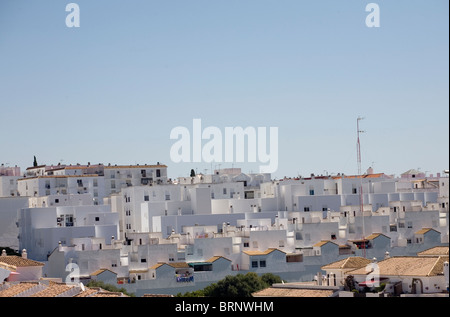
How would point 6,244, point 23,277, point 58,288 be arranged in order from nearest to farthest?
point 58,288 < point 23,277 < point 6,244

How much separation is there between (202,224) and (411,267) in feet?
34.1

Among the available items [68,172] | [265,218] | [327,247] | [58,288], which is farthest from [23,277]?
[68,172]

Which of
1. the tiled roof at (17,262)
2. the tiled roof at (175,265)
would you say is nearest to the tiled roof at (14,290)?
the tiled roof at (17,262)

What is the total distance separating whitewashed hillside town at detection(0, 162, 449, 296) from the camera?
60.2 feet

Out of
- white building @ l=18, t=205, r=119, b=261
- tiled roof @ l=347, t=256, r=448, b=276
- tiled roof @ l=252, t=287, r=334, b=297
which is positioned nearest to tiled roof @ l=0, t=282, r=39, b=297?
tiled roof @ l=252, t=287, r=334, b=297

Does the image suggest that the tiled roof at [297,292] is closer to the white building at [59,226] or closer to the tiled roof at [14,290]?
the tiled roof at [14,290]

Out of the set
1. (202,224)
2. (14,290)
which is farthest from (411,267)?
(202,224)

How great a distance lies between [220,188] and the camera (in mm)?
24594

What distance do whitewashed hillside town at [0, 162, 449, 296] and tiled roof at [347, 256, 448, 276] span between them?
65.4 inches

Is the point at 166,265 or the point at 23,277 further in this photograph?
the point at 166,265

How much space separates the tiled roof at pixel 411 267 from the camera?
1134 centimetres

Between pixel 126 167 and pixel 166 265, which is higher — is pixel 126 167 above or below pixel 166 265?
above
